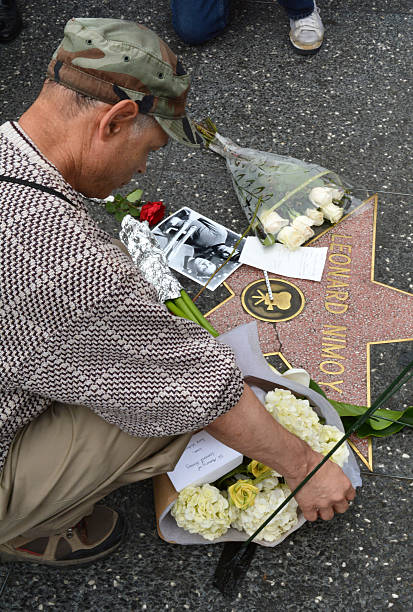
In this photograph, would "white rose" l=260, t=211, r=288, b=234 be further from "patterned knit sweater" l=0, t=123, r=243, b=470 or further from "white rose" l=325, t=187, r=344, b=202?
"patterned knit sweater" l=0, t=123, r=243, b=470

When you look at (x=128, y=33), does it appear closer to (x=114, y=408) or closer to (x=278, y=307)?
(x=114, y=408)

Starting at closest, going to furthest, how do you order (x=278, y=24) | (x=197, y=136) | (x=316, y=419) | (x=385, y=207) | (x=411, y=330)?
1. (x=197, y=136)
2. (x=316, y=419)
3. (x=411, y=330)
4. (x=385, y=207)
5. (x=278, y=24)

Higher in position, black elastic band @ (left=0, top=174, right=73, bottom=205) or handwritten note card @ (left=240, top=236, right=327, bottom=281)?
black elastic band @ (left=0, top=174, right=73, bottom=205)

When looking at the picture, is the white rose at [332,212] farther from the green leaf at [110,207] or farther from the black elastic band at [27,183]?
the black elastic band at [27,183]

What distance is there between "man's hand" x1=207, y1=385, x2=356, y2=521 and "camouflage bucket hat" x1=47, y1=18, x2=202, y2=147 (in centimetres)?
71

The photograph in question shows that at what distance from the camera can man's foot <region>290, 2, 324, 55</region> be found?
361cm

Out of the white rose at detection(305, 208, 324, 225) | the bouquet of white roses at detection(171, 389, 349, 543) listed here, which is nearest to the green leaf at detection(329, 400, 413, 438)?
the bouquet of white roses at detection(171, 389, 349, 543)

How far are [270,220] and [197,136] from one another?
104 cm

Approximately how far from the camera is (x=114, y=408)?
55.7 inches

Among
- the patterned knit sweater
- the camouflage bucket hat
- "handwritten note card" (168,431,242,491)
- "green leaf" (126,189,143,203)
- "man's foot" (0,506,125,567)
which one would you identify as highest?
the camouflage bucket hat

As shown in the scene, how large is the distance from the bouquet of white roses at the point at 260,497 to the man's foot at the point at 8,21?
120 inches

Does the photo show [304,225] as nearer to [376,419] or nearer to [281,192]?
[281,192]

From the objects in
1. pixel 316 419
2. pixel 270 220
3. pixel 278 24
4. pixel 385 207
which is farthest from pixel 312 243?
pixel 278 24

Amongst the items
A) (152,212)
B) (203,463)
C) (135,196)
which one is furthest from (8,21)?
(203,463)
